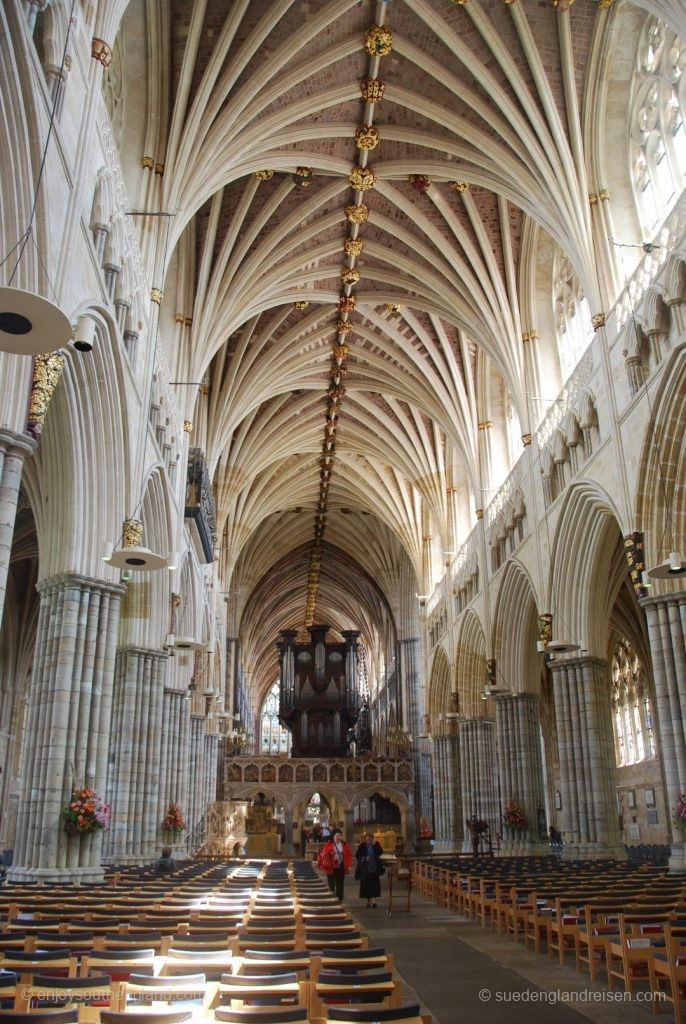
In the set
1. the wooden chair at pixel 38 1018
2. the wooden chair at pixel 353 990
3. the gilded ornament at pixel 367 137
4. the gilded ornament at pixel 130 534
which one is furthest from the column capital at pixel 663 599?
the wooden chair at pixel 38 1018

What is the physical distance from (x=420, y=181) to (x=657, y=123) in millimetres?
6542

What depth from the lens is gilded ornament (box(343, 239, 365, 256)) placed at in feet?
79.5

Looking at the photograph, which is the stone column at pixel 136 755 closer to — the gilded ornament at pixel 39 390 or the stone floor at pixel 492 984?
the stone floor at pixel 492 984

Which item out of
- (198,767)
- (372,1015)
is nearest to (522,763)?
(198,767)

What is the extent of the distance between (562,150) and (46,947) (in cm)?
1818

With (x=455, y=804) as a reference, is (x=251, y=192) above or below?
above

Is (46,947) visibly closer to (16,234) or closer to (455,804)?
(16,234)

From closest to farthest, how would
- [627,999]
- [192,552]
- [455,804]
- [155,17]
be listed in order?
[627,999] → [155,17] → [192,552] → [455,804]

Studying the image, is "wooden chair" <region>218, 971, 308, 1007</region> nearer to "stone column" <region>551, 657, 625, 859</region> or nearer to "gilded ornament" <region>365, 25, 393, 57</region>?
"stone column" <region>551, 657, 625, 859</region>

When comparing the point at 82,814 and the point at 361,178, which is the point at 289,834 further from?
the point at 361,178

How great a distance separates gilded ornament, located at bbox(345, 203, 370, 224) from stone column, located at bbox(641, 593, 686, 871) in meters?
13.4

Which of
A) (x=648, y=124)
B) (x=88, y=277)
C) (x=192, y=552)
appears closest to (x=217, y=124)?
(x=88, y=277)

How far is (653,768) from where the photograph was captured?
2841 cm

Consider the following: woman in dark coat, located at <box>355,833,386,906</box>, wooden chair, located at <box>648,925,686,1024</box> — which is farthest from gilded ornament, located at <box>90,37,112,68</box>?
woman in dark coat, located at <box>355,833,386,906</box>
